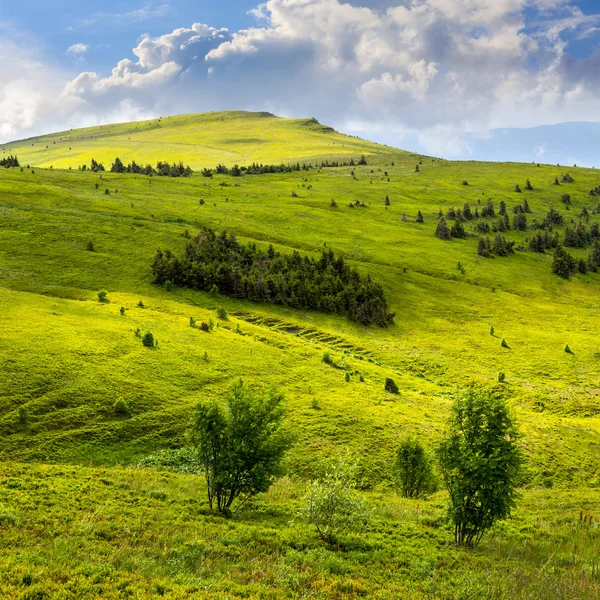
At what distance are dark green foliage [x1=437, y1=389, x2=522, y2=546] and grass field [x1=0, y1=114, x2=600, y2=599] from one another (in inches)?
83.8

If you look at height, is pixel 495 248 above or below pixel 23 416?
above

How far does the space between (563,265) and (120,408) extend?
135551mm

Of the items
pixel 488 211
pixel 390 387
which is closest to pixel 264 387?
pixel 390 387

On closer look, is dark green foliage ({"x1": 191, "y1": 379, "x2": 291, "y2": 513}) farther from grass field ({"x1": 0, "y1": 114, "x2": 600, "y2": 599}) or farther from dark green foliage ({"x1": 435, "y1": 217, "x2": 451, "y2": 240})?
dark green foliage ({"x1": 435, "y1": 217, "x2": 451, "y2": 240})

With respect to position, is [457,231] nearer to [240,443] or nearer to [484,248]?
[484,248]

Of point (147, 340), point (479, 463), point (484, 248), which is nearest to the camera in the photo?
point (479, 463)

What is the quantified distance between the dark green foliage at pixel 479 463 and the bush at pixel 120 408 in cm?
2671

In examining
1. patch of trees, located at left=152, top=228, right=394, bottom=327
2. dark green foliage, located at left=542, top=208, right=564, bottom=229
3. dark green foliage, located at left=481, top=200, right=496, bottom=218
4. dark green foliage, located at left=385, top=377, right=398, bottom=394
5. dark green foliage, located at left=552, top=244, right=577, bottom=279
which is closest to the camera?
dark green foliage, located at left=385, top=377, right=398, bottom=394

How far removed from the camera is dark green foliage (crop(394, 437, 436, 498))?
35.2 meters

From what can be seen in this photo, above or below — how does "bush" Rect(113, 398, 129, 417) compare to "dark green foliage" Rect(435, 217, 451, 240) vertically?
below

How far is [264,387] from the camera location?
48250 mm

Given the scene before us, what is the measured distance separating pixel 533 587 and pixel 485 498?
4.85 m

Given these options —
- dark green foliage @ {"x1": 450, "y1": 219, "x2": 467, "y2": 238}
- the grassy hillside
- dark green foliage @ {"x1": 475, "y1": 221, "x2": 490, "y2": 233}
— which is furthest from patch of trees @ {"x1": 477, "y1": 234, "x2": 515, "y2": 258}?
dark green foliage @ {"x1": 475, "y1": 221, "x2": 490, "y2": 233}

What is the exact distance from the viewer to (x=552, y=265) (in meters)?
137
